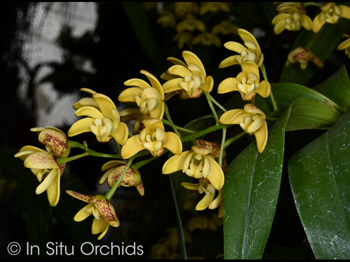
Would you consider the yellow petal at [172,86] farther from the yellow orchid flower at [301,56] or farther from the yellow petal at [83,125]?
the yellow orchid flower at [301,56]

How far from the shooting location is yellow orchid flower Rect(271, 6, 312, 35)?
487 millimetres

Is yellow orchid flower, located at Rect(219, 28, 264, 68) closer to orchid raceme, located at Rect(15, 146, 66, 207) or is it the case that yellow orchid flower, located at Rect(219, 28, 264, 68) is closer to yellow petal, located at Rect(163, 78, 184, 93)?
yellow petal, located at Rect(163, 78, 184, 93)

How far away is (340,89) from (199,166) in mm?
207

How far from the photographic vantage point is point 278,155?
1.05 ft

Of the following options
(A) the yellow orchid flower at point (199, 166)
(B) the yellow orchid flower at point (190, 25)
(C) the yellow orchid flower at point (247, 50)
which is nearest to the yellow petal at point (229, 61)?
(C) the yellow orchid flower at point (247, 50)

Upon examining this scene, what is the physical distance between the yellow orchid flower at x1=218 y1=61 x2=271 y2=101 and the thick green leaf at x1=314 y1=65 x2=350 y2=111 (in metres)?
0.13

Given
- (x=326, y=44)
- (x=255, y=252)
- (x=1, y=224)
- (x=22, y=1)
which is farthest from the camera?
(x=1, y=224)

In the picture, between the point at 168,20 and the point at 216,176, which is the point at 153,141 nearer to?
the point at 216,176

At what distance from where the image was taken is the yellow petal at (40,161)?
32cm

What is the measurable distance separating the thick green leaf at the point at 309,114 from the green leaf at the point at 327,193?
1.5 inches

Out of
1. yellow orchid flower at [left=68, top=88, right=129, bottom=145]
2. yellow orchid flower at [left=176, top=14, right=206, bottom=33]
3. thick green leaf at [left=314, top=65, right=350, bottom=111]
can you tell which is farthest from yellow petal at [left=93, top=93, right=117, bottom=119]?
yellow orchid flower at [left=176, top=14, right=206, bottom=33]

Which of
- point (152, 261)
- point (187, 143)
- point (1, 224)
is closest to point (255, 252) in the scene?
point (187, 143)

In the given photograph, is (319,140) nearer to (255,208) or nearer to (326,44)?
(255,208)

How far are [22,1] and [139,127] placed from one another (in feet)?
3.78
